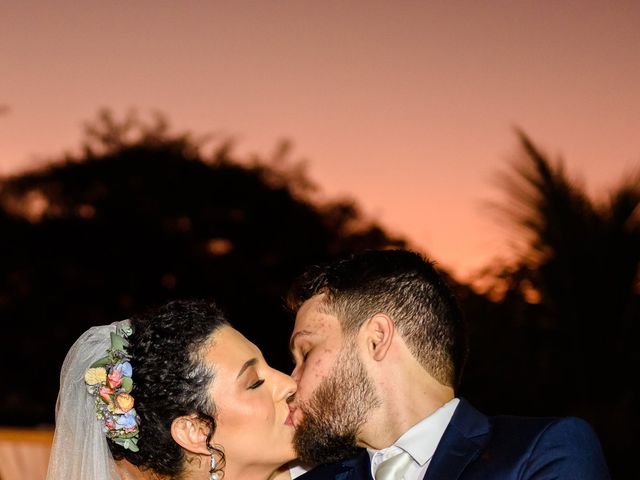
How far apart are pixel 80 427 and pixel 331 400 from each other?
0.97 meters

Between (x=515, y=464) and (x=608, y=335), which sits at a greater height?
(x=608, y=335)

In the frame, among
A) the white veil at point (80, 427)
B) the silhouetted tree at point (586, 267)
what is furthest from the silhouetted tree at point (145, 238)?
the white veil at point (80, 427)

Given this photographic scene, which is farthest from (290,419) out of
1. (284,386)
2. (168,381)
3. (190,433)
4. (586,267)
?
(586,267)

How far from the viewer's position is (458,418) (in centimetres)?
284

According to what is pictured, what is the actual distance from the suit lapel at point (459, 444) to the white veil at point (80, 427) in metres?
1.20

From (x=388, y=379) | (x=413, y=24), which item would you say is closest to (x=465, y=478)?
(x=388, y=379)

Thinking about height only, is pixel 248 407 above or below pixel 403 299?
below

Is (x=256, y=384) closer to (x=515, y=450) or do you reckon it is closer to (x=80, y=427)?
(x=80, y=427)

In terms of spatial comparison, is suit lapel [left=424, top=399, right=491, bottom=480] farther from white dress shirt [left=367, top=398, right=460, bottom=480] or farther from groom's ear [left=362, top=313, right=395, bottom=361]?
groom's ear [left=362, top=313, right=395, bottom=361]

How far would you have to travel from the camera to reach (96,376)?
3031 mm

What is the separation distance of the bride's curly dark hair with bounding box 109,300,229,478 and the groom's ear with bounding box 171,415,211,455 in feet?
0.07

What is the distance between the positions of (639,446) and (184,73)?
5866mm

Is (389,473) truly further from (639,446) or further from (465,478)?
(639,446)

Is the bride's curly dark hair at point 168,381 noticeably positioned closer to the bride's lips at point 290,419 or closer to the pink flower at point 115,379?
the pink flower at point 115,379
